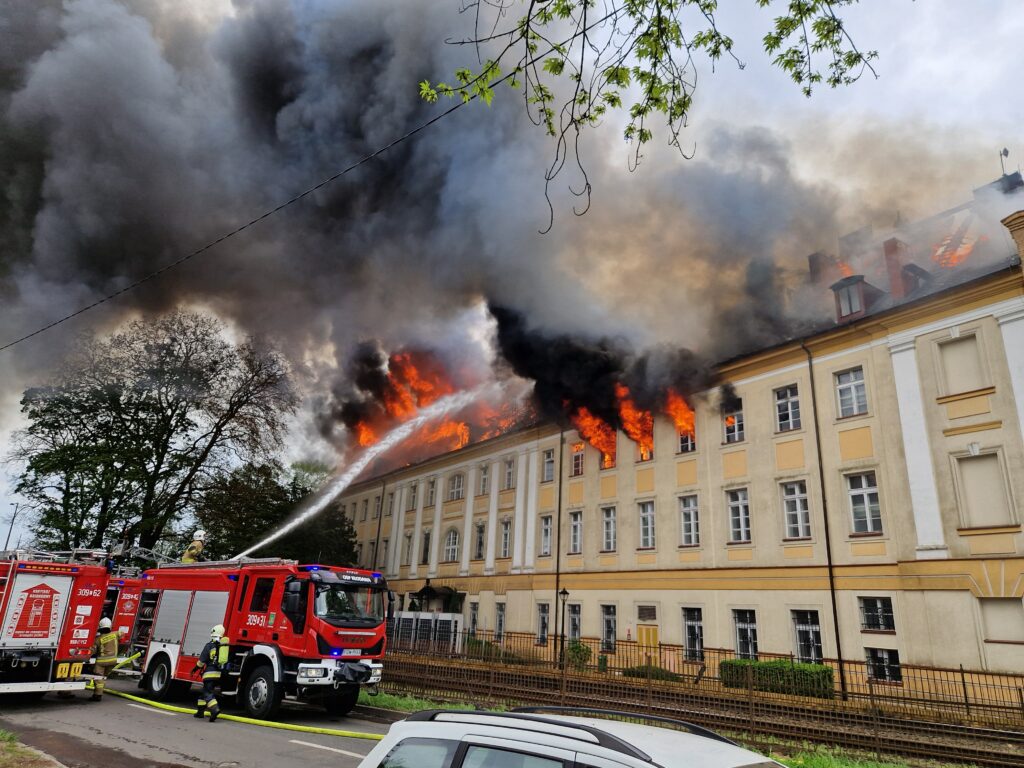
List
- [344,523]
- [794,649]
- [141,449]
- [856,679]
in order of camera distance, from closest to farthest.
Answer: [856,679]
[794,649]
[141,449]
[344,523]

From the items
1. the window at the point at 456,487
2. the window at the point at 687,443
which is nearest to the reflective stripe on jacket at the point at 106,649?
the window at the point at 687,443

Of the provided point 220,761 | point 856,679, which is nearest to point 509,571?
point 856,679

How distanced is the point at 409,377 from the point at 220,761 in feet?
104

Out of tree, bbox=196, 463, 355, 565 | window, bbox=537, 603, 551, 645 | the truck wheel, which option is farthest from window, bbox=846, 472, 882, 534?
tree, bbox=196, 463, 355, 565

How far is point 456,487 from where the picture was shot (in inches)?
1490

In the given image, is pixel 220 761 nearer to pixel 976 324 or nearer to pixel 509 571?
pixel 976 324

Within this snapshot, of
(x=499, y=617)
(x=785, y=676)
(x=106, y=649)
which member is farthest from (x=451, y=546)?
(x=106, y=649)

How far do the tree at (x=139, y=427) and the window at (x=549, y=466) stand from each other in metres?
12.5

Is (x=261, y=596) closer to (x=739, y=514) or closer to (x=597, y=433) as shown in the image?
(x=739, y=514)

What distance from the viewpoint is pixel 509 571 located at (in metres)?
31.4

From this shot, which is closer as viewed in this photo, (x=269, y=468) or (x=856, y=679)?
(x=856, y=679)

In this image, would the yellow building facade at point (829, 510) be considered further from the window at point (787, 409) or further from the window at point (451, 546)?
the window at point (451, 546)

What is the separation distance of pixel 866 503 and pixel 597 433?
1129 cm

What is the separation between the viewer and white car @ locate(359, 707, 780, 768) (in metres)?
2.57
